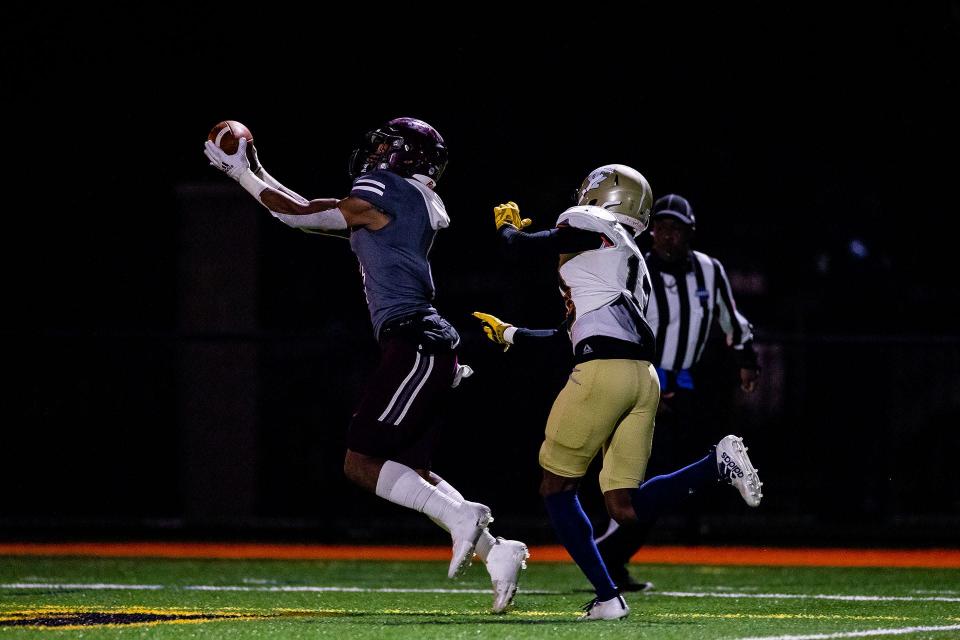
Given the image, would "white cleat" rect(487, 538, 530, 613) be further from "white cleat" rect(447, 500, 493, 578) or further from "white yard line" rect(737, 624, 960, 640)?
"white yard line" rect(737, 624, 960, 640)

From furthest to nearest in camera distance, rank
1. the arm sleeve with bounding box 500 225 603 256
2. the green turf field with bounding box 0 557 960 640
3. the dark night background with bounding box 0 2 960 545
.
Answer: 1. the dark night background with bounding box 0 2 960 545
2. the arm sleeve with bounding box 500 225 603 256
3. the green turf field with bounding box 0 557 960 640

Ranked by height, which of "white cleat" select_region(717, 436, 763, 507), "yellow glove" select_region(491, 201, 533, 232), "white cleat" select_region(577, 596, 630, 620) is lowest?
"white cleat" select_region(577, 596, 630, 620)

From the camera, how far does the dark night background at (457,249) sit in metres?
10.7

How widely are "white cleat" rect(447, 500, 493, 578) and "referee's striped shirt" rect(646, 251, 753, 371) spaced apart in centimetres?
199

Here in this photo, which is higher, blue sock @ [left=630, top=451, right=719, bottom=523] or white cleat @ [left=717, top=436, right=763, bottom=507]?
white cleat @ [left=717, top=436, right=763, bottom=507]

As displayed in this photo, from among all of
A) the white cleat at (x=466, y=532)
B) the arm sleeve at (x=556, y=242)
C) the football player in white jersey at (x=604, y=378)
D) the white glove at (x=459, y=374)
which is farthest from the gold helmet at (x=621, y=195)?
the white cleat at (x=466, y=532)

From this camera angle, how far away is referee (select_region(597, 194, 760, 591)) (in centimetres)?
751

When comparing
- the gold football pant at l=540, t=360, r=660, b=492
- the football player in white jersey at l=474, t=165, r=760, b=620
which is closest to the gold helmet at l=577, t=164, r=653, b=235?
the football player in white jersey at l=474, t=165, r=760, b=620

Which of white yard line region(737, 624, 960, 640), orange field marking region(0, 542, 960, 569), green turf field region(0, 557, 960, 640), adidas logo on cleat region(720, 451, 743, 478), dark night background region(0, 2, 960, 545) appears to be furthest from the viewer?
dark night background region(0, 2, 960, 545)

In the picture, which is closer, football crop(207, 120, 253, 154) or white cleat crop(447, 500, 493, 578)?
white cleat crop(447, 500, 493, 578)

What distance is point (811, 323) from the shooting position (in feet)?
42.1

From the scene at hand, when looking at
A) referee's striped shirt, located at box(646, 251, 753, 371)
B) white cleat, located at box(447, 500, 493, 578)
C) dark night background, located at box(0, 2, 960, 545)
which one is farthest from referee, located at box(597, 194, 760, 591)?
dark night background, located at box(0, 2, 960, 545)

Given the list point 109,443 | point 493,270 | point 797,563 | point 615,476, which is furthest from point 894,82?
point 615,476

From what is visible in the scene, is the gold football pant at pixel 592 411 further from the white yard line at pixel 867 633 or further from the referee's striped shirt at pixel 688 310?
the referee's striped shirt at pixel 688 310
